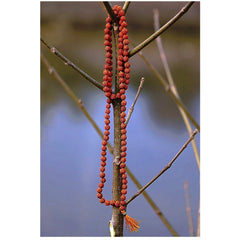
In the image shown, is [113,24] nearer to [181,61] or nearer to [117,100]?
[117,100]

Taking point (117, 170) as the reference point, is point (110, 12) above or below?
above

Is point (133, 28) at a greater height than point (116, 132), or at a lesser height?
greater

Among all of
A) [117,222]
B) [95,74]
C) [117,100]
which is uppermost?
[95,74]

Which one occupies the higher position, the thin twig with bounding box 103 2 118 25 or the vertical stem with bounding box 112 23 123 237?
the thin twig with bounding box 103 2 118 25

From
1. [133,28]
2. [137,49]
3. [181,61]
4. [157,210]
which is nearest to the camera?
[137,49]

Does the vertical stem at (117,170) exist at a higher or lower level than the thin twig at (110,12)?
lower

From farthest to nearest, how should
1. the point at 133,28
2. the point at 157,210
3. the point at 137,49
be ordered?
the point at 133,28
the point at 157,210
the point at 137,49

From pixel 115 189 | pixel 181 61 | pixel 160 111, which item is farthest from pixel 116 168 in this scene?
pixel 181 61

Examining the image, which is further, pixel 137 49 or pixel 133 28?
pixel 133 28

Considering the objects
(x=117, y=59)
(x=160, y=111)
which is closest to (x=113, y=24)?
(x=117, y=59)
